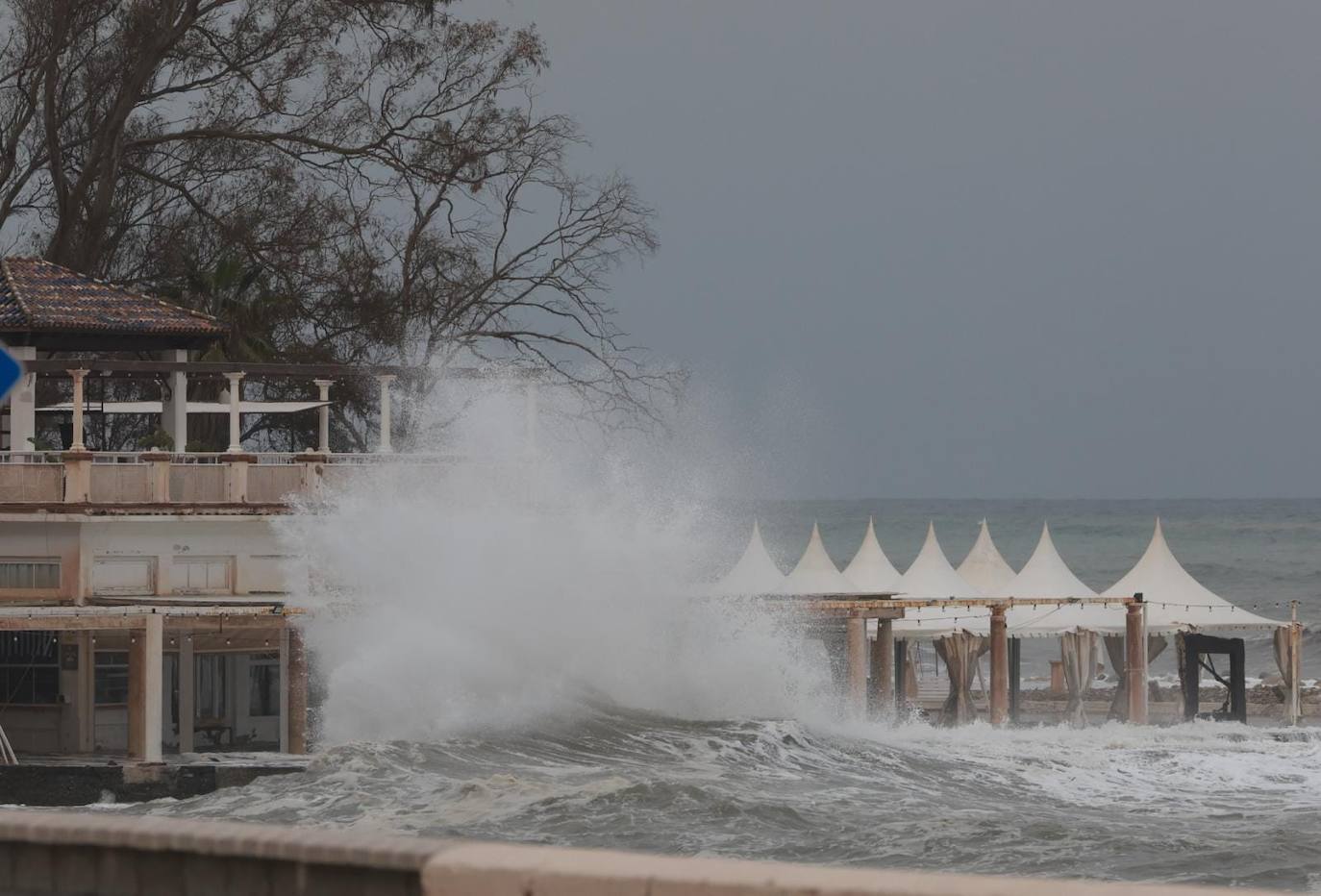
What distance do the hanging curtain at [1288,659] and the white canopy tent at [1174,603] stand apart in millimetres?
309

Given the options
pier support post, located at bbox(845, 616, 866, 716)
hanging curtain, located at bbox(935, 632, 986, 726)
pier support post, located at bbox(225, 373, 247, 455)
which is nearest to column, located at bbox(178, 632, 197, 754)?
pier support post, located at bbox(225, 373, 247, 455)

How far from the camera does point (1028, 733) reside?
132 ft

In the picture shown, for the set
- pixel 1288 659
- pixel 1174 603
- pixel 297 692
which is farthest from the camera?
pixel 1174 603

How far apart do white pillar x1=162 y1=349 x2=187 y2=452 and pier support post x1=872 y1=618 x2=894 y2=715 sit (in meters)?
13.5

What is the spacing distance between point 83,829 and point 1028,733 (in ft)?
112

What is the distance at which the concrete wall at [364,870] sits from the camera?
5945 millimetres

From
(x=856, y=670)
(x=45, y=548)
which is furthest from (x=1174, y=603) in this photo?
(x=45, y=548)

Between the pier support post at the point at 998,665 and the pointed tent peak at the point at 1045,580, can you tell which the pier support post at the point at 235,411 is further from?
the pointed tent peak at the point at 1045,580

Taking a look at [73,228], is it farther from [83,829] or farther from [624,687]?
[83,829]

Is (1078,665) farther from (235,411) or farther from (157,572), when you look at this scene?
(157,572)

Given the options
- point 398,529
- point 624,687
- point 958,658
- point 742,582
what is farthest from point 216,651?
point 742,582

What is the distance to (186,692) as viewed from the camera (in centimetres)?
3078

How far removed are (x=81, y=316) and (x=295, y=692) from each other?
353 inches

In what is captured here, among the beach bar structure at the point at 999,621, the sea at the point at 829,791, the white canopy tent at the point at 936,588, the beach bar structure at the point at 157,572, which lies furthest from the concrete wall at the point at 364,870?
the white canopy tent at the point at 936,588
